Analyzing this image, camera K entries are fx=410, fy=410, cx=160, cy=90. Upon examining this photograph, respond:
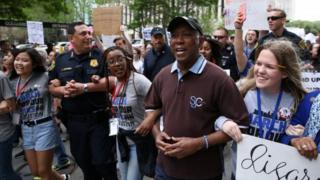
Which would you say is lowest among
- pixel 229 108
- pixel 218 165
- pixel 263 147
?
pixel 218 165

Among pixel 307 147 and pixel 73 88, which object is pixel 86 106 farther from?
pixel 307 147

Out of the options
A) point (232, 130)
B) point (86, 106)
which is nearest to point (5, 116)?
point (86, 106)

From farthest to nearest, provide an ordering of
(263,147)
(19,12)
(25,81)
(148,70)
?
(19,12) < (148,70) < (25,81) < (263,147)

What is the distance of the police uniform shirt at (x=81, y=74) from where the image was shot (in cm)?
441

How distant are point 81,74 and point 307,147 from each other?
282 centimetres

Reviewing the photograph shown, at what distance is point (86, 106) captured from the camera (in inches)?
174

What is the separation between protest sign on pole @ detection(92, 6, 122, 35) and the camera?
7.24 metres

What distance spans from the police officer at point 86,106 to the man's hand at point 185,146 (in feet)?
6.17

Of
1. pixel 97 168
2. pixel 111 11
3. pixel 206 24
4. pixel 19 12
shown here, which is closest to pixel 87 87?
pixel 97 168

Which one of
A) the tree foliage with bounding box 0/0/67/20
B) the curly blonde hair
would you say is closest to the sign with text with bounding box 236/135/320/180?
the curly blonde hair

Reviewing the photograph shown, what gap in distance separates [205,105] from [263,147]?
447 millimetres

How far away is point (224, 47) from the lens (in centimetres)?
730

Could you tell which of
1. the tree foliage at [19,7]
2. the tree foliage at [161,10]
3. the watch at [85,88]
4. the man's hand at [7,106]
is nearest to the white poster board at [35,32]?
the man's hand at [7,106]

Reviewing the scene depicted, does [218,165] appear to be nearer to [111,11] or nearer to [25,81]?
[25,81]
